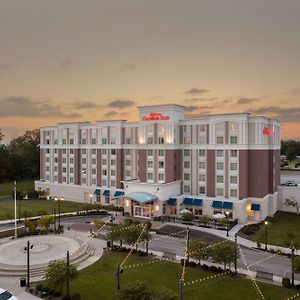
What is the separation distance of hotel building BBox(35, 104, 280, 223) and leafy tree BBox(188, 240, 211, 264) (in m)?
23.6

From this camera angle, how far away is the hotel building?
6000 cm

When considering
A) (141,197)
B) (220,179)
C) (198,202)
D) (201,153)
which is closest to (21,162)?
(141,197)

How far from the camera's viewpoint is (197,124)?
6494 centimetres

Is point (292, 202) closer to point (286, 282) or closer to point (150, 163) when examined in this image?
point (150, 163)

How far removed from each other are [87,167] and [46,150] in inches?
634

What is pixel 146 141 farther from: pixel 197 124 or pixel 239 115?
pixel 239 115

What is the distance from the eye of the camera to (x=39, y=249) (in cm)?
4138

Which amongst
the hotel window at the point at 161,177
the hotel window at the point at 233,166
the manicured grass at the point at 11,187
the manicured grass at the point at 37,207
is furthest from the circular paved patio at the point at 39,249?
the manicured grass at the point at 11,187

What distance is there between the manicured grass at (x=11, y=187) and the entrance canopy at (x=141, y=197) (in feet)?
139

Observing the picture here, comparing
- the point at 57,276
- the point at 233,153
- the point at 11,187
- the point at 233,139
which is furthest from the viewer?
the point at 11,187

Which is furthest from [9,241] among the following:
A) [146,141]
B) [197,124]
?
[197,124]

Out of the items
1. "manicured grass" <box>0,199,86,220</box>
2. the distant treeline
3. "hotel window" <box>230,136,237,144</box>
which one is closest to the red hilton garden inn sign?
"hotel window" <box>230,136,237,144</box>

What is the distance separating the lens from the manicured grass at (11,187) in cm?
9431

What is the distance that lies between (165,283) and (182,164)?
121ft
